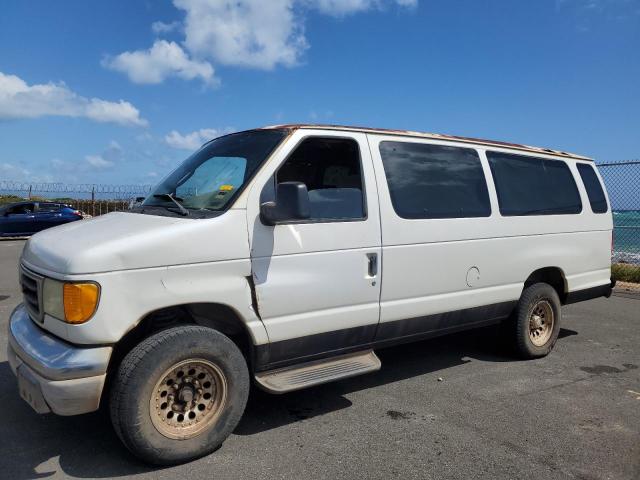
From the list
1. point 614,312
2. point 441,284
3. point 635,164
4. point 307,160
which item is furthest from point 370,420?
point 635,164

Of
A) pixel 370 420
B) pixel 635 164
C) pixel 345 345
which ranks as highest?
pixel 635 164

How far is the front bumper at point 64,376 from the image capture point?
9.70 feet

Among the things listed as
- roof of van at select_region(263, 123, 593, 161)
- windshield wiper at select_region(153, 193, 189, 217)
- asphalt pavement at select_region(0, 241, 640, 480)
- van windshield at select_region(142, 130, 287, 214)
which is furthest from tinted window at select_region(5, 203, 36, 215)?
roof of van at select_region(263, 123, 593, 161)

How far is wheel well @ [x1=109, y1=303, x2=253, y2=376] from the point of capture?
337cm

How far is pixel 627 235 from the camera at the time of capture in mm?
11930

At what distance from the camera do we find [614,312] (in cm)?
795

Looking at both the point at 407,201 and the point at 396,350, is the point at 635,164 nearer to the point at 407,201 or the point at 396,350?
the point at 396,350

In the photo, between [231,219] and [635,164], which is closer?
[231,219]

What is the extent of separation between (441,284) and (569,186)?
7.56 feet

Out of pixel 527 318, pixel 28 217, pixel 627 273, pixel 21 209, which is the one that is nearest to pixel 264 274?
pixel 527 318

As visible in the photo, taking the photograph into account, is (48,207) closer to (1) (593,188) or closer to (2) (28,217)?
(2) (28,217)

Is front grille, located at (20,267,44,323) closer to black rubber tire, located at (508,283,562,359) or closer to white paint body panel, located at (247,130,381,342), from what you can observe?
white paint body panel, located at (247,130,381,342)

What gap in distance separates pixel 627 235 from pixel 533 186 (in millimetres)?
8148

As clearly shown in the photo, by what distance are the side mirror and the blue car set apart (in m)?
16.9
